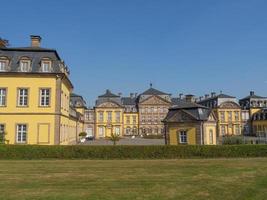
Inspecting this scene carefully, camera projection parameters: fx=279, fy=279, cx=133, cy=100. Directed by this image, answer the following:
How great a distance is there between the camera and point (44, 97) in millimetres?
23688

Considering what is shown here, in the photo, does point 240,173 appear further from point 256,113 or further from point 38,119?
point 256,113

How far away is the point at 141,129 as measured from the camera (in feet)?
234

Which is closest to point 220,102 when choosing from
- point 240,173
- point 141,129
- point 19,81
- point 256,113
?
point 256,113

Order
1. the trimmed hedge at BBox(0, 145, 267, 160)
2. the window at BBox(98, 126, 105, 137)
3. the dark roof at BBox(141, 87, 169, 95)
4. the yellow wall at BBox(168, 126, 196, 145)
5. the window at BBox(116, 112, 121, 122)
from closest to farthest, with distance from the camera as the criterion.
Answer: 1. the trimmed hedge at BBox(0, 145, 267, 160)
2. the yellow wall at BBox(168, 126, 196, 145)
3. the window at BBox(116, 112, 121, 122)
4. the window at BBox(98, 126, 105, 137)
5. the dark roof at BBox(141, 87, 169, 95)

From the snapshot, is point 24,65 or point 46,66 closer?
point 24,65

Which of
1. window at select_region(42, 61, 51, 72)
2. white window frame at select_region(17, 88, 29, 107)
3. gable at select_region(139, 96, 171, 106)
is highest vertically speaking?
gable at select_region(139, 96, 171, 106)

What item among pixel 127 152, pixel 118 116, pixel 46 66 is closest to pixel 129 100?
pixel 118 116

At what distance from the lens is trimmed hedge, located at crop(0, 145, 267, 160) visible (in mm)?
18172

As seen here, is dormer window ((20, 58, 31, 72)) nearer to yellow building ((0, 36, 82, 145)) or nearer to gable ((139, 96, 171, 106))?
yellow building ((0, 36, 82, 145))

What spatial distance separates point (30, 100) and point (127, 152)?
1016 centimetres

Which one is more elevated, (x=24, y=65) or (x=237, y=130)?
(x=24, y=65)

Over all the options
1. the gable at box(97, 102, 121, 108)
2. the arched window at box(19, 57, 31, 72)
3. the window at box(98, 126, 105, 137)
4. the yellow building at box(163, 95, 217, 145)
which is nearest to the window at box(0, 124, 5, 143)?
the arched window at box(19, 57, 31, 72)

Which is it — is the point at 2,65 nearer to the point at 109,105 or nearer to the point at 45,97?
the point at 45,97

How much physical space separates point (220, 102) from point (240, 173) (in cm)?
5703
